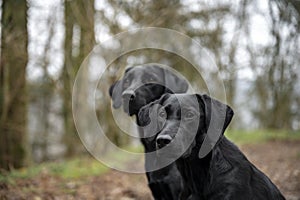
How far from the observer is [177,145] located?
153 inches

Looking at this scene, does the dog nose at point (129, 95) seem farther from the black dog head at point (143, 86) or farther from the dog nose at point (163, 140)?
the dog nose at point (163, 140)

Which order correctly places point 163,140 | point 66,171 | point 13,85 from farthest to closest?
1. point 13,85
2. point 66,171
3. point 163,140

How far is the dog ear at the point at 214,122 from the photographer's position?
396cm

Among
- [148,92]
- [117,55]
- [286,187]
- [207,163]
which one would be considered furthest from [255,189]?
[117,55]

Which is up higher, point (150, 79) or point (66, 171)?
point (150, 79)

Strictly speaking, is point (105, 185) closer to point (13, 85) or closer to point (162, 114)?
point (13, 85)

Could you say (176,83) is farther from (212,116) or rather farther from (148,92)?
(212,116)

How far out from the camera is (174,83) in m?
5.93

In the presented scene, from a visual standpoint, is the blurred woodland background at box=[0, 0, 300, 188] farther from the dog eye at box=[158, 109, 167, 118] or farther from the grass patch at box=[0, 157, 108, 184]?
the dog eye at box=[158, 109, 167, 118]

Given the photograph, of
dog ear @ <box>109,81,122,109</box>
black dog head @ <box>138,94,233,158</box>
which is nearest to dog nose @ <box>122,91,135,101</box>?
dog ear @ <box>109,81,122,109</box>

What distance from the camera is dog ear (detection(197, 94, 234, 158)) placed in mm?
3959

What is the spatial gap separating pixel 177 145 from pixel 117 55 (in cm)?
738

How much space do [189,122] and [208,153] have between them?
1.25ft

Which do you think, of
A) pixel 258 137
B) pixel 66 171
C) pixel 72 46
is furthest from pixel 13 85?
pixel 258 137
